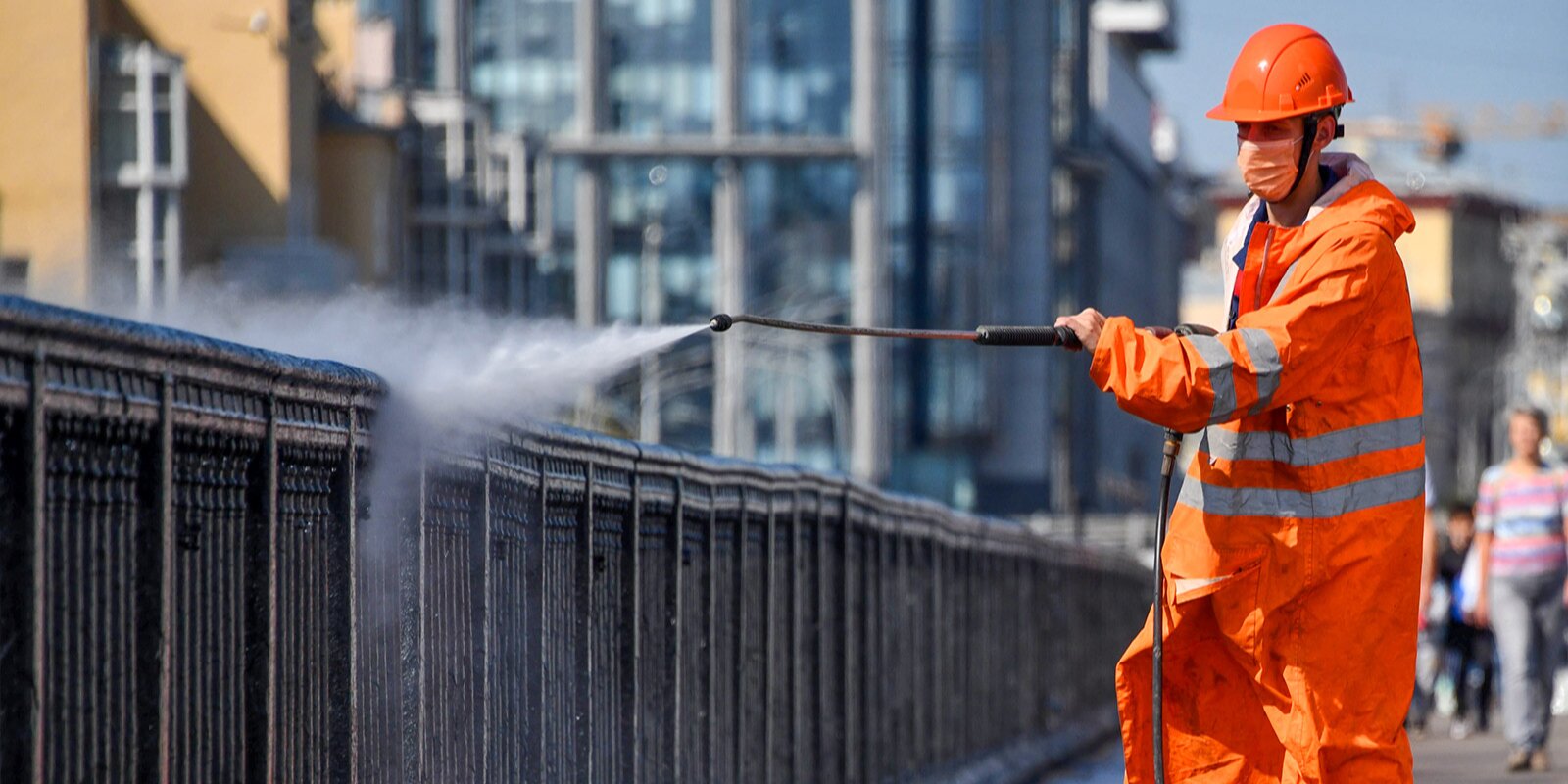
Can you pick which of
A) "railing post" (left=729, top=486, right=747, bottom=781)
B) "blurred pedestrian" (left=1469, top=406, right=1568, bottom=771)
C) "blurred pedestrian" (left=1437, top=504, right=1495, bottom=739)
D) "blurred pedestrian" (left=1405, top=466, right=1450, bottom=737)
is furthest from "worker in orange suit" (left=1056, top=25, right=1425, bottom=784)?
"blurred pedestrian" (left=1405, top=466, right=1450, bottom=737)

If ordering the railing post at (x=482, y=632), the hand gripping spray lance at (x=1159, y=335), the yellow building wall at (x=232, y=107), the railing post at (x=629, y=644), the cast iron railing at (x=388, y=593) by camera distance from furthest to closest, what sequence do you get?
the yellow building wall at (x=232, y=107), the railing post at (x=629, y=644), the railing post at (x=482, y=632), the hand gripping spray lance at (x=1159, y=335), the cast iron railing at (x=388, y=593)

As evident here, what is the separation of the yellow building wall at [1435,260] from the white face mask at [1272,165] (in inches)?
4858

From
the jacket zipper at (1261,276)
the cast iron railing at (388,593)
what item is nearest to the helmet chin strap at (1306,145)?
the jacket zipper at (1261,276)

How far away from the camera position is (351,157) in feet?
175

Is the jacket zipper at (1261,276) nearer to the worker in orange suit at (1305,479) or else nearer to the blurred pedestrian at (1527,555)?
the worker in orange suit at (1305,479)

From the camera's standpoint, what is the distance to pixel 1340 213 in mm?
5465

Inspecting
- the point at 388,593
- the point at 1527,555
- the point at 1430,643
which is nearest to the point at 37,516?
the point at 388,593

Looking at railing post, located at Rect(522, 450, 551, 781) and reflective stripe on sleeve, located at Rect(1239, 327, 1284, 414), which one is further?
railing post, located at Rect(522, 450, 551, 781)

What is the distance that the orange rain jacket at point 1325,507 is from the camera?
211 inches

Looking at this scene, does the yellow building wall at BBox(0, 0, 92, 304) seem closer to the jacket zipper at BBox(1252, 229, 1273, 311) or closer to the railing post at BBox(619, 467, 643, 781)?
the railing post at BBox(619, 467, 643, 781)

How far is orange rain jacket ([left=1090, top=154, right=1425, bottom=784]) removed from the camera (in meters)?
5.35

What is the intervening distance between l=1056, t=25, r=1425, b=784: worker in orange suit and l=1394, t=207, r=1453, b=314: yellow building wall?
12336cm

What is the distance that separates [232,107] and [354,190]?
5.81 meters

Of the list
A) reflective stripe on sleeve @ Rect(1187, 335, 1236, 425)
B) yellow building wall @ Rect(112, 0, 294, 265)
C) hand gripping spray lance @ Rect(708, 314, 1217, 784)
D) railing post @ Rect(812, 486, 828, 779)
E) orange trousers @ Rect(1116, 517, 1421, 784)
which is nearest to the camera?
reflective stripe on sleeve @ Rect(1187, 335, 1236, 425)
